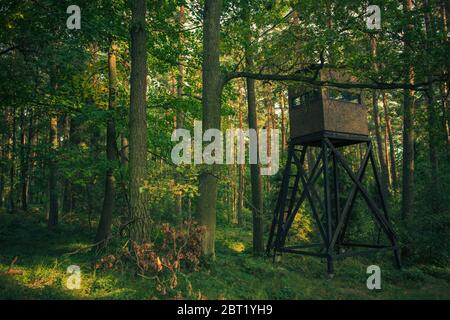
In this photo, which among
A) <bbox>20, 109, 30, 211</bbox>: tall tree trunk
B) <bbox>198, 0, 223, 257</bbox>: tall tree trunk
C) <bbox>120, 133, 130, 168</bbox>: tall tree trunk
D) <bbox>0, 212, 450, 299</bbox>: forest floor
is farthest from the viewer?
<bbox>20, 109, 30, 211</bbox>: tall tree trunk

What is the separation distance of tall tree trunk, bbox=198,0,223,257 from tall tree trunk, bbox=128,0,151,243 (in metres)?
1.54

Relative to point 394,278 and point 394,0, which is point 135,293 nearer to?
point 394,278

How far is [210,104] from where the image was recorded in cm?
990

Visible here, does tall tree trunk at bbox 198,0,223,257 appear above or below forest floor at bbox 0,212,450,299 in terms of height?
above

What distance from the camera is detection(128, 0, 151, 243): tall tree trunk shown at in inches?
350

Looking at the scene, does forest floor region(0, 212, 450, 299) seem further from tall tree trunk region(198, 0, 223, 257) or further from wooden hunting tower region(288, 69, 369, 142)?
wooden hunting tower region(288, 69, 369, 142)

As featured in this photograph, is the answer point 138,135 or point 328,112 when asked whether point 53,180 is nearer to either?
point 138,135

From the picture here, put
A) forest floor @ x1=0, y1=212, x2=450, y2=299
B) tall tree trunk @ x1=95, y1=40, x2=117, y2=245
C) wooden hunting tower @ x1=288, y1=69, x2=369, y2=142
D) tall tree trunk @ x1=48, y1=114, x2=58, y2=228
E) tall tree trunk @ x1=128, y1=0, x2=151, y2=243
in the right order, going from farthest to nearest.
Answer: tall tree trunk @ x1=48, y1=114, x2=58, y2=228 → tall tree trunk @ x1=95, y1=40, x2=117, y2=245 → wooden hunting tower @ x1=288, y1=69, x2=369, y2=142 → tall tree trunk @ x1=128, y1=0, x2=151, y2=243 → forest floor @ x1=0, y1=212, x2=450, y2=299

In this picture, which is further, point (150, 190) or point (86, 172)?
point (86, 172)

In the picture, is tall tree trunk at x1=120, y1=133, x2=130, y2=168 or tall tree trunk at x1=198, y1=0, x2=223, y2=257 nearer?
tall tree trunk at x1=198, y1=0, x2=223, y2=257

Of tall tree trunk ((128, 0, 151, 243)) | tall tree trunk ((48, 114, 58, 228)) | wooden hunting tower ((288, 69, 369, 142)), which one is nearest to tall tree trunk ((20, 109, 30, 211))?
tall tree trunk ((48, 114, 58, 228))

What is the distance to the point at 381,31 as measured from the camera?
10664 millimetres

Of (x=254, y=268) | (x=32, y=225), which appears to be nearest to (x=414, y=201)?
(x=254, y=268)
